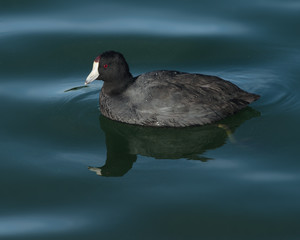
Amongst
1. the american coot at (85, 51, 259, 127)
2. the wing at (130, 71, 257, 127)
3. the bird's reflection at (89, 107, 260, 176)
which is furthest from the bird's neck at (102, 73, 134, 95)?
the bird's reflection at (89, 107, 260, 176)

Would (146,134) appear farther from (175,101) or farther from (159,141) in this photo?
(175,101)

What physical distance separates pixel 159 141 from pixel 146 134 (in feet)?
0.79

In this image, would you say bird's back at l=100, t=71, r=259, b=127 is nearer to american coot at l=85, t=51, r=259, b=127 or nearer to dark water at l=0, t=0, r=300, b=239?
american coot at l=85, t=51, r=259, b=127

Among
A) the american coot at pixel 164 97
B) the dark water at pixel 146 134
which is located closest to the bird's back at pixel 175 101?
the american coot at pixel 164 97

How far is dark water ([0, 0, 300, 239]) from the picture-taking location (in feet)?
20.9


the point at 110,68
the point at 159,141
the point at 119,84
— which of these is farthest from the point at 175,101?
the point at 110,68

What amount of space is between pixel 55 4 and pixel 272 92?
4500mm

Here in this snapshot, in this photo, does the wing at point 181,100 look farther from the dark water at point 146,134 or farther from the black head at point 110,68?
the black head at point 110,68

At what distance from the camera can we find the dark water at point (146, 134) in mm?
6383

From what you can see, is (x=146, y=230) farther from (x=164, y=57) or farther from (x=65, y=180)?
(x=164, y=57)

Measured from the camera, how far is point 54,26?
10875mm

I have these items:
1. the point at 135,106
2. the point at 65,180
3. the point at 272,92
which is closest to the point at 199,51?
the point at 272,92

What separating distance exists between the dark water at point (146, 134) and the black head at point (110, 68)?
1.82ft

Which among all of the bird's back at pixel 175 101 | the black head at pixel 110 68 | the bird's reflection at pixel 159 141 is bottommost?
the bird's reflection at pixel 159 141
